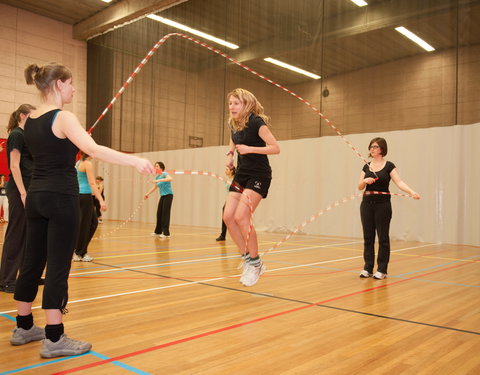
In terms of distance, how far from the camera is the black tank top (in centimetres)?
220

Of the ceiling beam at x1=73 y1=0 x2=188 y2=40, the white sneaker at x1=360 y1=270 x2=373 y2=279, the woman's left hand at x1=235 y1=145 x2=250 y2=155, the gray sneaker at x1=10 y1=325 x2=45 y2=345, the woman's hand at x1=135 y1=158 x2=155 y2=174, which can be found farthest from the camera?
the ceiling beam at x1=73 y1=0 x2=188 y2=40

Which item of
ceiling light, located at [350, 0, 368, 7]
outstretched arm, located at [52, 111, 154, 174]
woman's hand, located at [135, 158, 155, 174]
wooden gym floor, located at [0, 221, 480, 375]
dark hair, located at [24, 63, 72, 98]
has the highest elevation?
ceiling light, located at [350, 0, 368, 7]

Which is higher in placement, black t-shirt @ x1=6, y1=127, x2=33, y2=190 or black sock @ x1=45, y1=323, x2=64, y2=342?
black t-shirt @ x1=6, y1=127, x2=33, y2=190

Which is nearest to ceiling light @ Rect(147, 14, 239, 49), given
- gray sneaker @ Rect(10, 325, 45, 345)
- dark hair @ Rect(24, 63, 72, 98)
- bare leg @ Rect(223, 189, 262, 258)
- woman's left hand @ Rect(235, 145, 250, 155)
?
bare leg @ Rect(223, 189, 262, 258)

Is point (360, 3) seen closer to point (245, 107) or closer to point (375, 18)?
point (375, 18)

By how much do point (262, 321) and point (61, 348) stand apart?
133 centimetres

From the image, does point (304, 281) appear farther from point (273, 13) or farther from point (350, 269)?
point (273, 13)

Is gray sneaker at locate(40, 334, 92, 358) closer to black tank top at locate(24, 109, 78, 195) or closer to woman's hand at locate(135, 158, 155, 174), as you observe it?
black tank top at locate(24, 109, 78, 195)

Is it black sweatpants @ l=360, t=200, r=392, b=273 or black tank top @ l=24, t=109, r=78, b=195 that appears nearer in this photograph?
black tank top @ l=24, t=109, r=78, b=195

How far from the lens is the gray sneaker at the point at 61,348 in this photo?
7.36 ft

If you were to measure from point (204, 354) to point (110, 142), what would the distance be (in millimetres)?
15498

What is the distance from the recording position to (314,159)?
11633 mm

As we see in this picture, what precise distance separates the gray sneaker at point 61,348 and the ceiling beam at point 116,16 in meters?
13.4

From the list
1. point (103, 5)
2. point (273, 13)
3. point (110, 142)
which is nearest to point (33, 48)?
point (103, 5)
